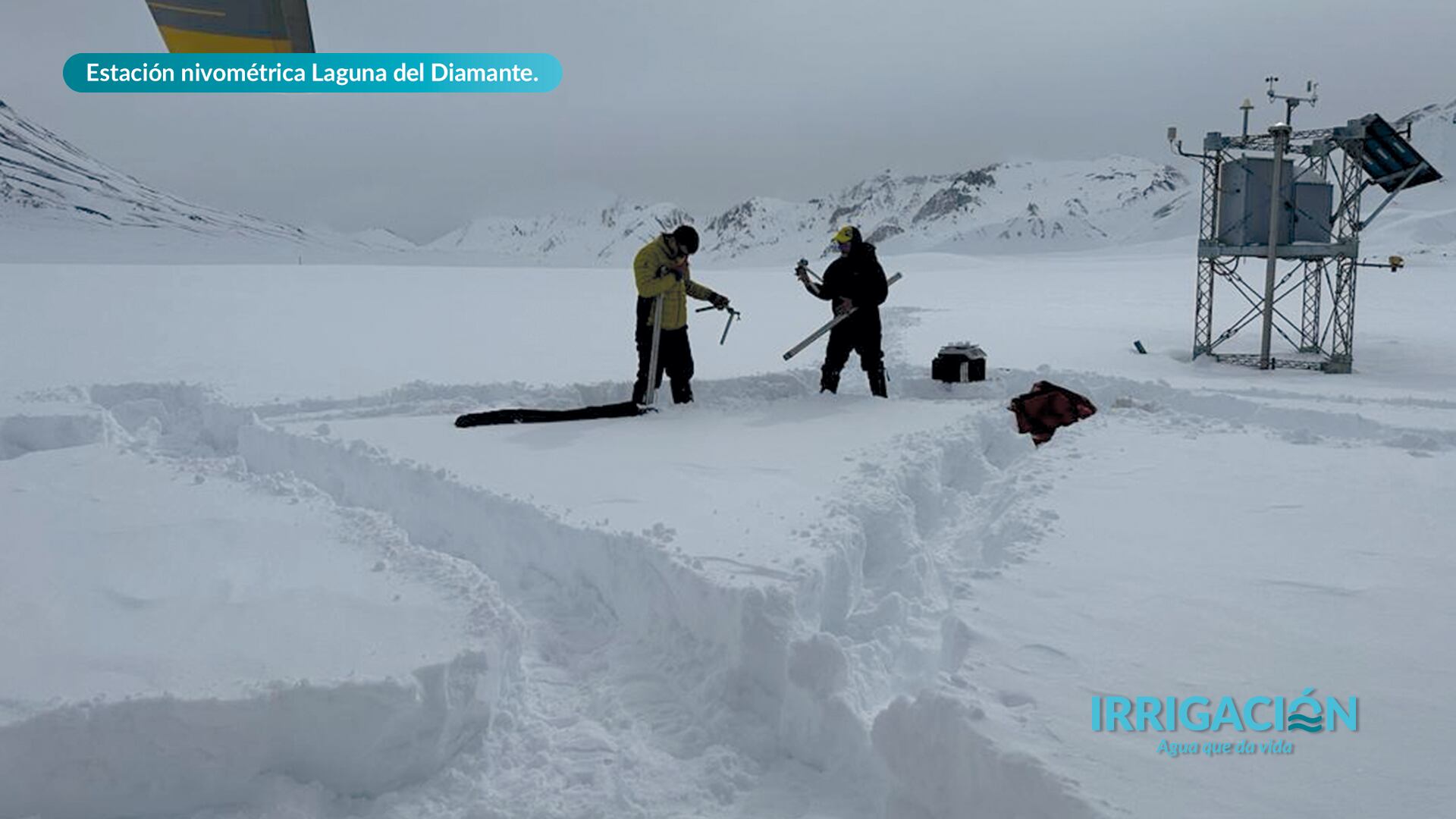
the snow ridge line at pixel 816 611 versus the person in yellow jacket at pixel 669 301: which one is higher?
the person in yellow jacket at pixel 669 301

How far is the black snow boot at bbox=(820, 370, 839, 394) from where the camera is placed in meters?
10.4

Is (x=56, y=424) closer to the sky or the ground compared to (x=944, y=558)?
closer to the sky

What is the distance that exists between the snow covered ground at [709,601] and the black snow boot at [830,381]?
0.40m

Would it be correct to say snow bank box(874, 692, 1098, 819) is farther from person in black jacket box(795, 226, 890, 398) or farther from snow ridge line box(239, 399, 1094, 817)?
person in black jacket box(795, 226, 890, 398)

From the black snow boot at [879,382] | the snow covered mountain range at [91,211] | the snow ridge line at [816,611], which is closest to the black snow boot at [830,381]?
the black snow boot at [879,382]

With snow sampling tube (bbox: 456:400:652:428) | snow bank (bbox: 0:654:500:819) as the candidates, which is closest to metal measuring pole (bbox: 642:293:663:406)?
snow sampling tube (bbox: 456:400:652:428)

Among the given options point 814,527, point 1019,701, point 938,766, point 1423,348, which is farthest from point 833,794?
point 1423,348

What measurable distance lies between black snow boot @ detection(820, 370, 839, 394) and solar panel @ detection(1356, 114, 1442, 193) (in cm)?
775

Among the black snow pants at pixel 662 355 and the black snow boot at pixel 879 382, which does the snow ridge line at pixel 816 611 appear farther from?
the black snow pants at pixel 662 355

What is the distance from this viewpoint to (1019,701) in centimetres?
351

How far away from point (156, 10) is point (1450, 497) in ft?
25.8

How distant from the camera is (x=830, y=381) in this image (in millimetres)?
10383

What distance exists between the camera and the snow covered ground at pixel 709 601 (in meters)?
3.34

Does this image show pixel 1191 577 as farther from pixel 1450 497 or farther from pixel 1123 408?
pixel 1123 408
